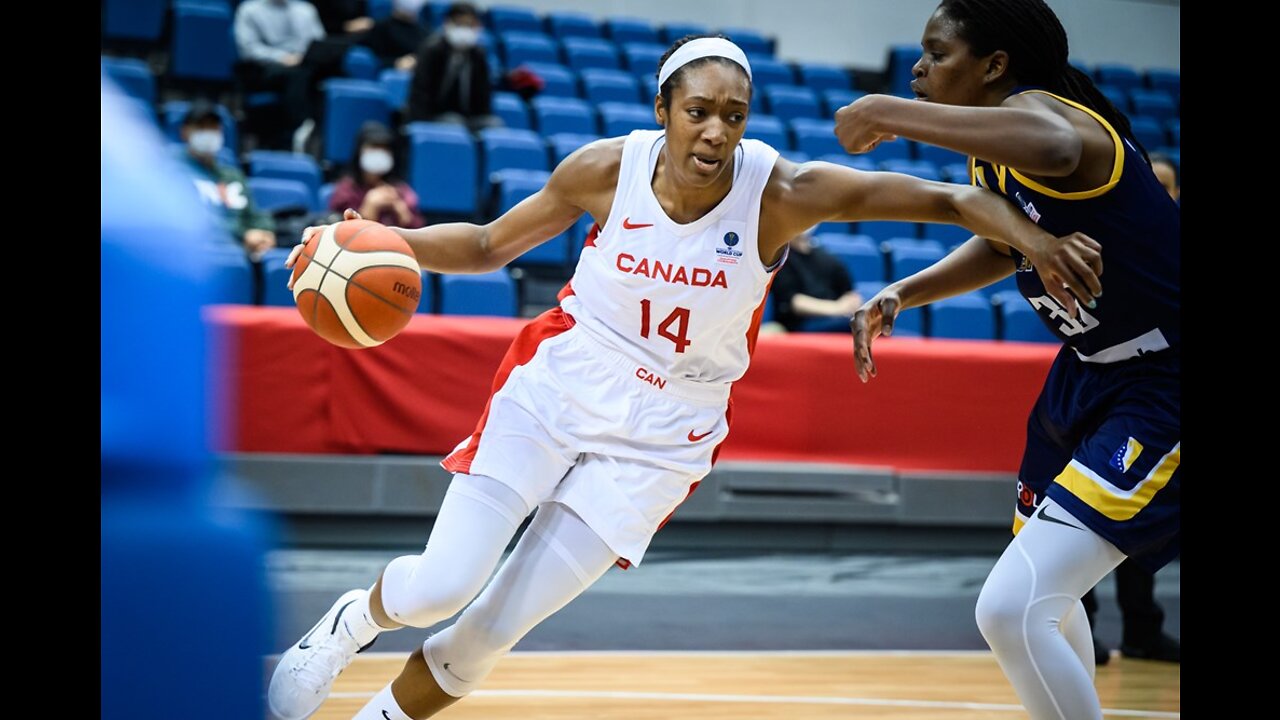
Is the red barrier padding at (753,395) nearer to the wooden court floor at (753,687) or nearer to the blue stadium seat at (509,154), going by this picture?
the wooden court floor at (753,687)

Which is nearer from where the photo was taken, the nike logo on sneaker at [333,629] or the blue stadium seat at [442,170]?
the nike logo on sneaker at [333,629]

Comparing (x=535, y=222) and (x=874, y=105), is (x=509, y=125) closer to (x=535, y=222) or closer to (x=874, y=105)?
(x=535, y=222)

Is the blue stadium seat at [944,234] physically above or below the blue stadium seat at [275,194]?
below

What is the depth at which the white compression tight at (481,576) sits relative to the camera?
2.87 meters

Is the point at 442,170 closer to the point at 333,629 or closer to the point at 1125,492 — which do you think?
the point at 333,629

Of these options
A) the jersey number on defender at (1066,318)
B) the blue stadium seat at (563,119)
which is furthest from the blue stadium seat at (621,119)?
the jersey number on defender at (1066,318)

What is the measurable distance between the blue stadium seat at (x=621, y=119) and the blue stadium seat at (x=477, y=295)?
2581 millimetres

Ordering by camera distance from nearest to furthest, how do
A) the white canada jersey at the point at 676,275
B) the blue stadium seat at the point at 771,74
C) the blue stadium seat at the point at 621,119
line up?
the white canada jersey at the point at 676,275, the blue stadium seat at the point at 621,119, the blue stadium seat at the point at 771,74

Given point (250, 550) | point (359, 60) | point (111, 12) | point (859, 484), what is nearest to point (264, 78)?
point (359, 60)

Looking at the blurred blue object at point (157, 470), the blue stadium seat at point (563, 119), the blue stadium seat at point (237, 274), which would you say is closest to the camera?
the blurred blue object at point (157, 470)

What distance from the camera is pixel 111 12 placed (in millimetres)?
9695

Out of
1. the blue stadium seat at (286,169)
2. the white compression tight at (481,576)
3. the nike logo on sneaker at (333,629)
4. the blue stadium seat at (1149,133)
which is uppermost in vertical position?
the blue stadium seat at (1149,133)

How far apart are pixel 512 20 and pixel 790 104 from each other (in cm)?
267

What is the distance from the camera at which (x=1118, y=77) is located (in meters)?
12.9
